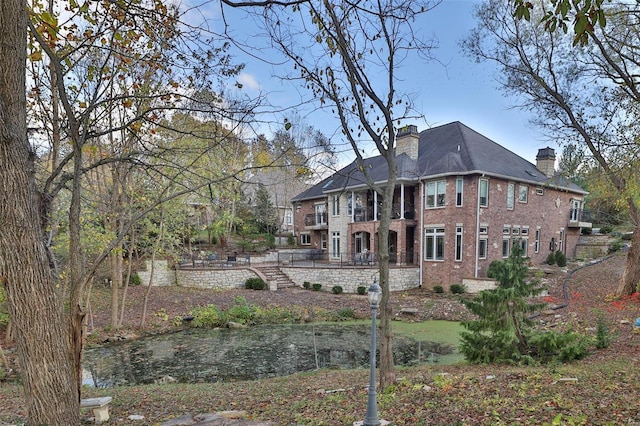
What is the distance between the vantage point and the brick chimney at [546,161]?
76.1 feet

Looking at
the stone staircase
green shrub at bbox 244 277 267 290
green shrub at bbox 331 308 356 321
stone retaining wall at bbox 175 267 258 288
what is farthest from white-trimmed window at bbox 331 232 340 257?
green shrub at bbox 331 308 356 321

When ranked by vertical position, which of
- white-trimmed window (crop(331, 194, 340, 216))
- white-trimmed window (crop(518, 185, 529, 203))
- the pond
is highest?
white-trimmed window (crop(518, 185, 529, 203))

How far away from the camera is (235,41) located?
4332 mm

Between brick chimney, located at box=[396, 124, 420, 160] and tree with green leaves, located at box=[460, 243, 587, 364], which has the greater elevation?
brick chimney, located at box=[396, 124, 420, 160]

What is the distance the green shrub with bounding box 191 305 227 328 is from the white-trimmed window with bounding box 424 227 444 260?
1082 centimetres

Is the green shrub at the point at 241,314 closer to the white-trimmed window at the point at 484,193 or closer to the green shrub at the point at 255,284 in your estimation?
the green shrub at the point at 255,284

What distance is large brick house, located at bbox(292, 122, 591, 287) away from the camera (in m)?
18.2

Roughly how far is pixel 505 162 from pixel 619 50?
36.6 ft

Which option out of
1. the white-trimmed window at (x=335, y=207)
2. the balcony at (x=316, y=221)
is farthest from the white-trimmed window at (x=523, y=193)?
the balcony at (x=316, y=221)

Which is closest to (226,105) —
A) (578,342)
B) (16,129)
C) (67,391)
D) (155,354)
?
(16,129)

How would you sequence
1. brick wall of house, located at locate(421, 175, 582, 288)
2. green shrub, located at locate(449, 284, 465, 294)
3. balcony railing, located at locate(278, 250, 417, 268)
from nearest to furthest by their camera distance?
green shrub, located at locate(449, 284, 465, 294)
brick wall of house, located at locate(421, 175, 582, 288)
balcony railing, located at locate(278, 250, 417, 268)

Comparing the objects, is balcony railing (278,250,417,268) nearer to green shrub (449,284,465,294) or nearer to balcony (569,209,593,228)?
green shrub (449,284,465,294)

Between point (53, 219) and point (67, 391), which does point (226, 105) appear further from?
point (53, 219)

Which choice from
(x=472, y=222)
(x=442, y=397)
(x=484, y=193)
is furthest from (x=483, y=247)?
(x=442, y=397)
